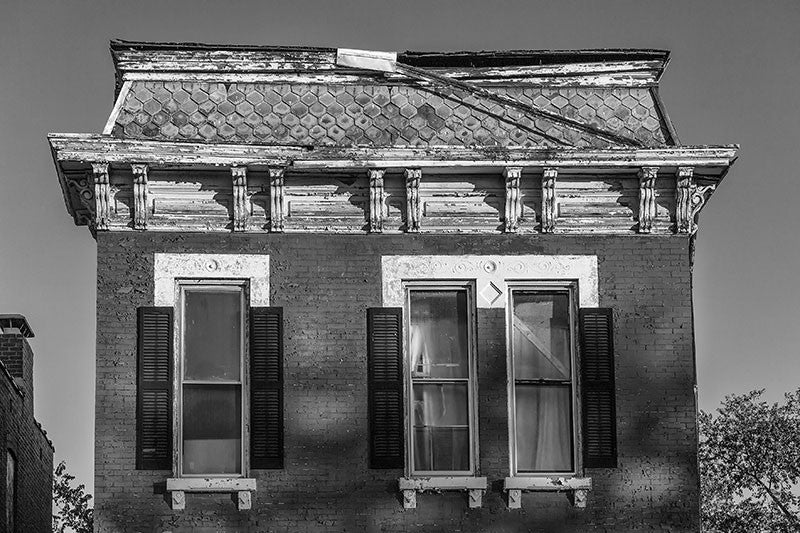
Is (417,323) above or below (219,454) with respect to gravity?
above

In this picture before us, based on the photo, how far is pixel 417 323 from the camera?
1958 centimetres

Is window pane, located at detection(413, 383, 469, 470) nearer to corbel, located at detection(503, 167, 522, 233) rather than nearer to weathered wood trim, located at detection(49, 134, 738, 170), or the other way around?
corbel, located at detection(503, 167, 522, 233)

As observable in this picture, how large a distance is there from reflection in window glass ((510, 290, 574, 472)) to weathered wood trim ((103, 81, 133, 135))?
5103 millimetres

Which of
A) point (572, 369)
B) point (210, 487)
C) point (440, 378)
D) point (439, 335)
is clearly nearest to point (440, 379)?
point (440, 378)

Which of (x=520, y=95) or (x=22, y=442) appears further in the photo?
(x=22, y=442)

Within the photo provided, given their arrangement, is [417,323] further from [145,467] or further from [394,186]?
[145,467]

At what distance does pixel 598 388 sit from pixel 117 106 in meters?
6.56

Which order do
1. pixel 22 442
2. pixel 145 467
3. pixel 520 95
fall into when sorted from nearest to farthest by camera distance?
pixel 145 467
pixel 520 95
pixel 22 442

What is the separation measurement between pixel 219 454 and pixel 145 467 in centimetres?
85

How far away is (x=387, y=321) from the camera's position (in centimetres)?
1927

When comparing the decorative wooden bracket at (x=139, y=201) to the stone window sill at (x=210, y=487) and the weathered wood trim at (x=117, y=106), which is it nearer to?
the weathered wood trim at (x=117, y=106)

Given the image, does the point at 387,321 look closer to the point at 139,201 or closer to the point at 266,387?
the point at 266,387

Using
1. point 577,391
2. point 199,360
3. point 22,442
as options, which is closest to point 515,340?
point 577,391

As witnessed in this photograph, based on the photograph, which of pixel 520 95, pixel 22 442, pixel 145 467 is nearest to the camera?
pixel 145 467
